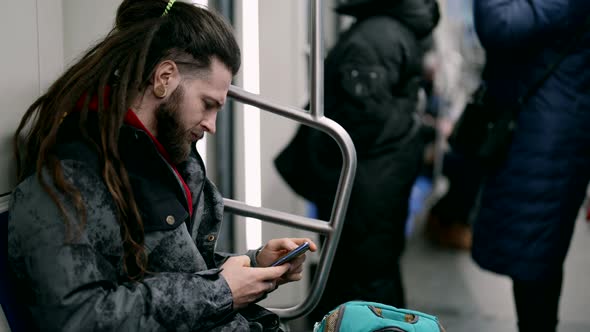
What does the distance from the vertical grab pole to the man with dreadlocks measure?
1.04 feet

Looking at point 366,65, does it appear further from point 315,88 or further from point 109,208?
point 109,208

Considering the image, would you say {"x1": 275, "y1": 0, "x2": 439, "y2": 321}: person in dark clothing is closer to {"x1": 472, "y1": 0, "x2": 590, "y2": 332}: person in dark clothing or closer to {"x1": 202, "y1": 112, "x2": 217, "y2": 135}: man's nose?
{"x1": 472, "y1": 0, "x2": 590, "y2": 332}: person in dark clothing

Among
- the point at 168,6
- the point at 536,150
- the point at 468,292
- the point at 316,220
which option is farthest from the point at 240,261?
the point at 468,292

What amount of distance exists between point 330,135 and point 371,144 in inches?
43.5

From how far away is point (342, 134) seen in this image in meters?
1.83

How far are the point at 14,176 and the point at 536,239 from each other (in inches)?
70.2

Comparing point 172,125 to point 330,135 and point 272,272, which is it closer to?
point 272,272

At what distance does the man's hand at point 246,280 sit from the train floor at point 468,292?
1706 mm

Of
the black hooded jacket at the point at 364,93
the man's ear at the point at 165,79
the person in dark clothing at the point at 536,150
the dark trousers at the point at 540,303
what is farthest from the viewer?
the black hooded jacket at the point at 364,93

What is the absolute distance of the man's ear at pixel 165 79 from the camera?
1.42 metres

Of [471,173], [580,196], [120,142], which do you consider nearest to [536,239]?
[580,196]

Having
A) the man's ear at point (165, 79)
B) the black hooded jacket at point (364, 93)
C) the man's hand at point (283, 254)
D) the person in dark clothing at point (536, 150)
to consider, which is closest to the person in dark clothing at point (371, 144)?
the black hooded jacket at point (364, 93)

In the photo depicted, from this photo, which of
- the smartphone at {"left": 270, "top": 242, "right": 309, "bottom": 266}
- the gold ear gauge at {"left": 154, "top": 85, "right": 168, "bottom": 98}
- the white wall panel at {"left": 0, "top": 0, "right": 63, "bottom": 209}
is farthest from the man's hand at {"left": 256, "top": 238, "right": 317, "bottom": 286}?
the white wall panel at {"left": 0, "top": 0, "right": 63, "bottom": 209}

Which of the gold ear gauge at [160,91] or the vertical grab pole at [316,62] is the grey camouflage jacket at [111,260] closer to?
the gold ear gauge at [160,91]
